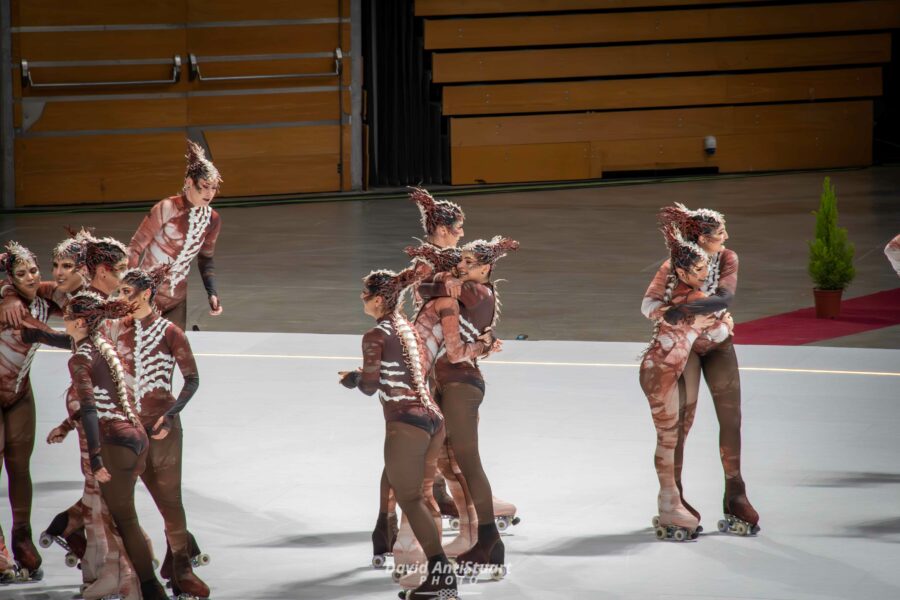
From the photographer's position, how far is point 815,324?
12.4 meters

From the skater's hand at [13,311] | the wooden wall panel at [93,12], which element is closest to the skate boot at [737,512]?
the skater's hand at [13,311]

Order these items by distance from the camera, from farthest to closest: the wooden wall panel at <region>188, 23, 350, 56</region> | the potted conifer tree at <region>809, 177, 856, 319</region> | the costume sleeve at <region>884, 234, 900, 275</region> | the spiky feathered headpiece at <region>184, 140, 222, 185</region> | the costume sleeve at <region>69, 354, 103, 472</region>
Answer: the wooden wall panel at <region>188, 23, 350, 56</region> → the potted conifer tree at <region>809, 177, 856, 319</region> → the spiky feathered headpiece at <region>184, 140, 222, 185</region> → the costume sleeve at <region>884, 234, 900, 275</region> → the costume sleeve at <region>69, 354, 103, 472</region>

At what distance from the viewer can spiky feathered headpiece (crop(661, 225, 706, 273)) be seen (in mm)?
6785

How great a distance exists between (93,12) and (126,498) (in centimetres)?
1484

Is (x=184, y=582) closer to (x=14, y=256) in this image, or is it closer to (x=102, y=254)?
(x=102, y=254)

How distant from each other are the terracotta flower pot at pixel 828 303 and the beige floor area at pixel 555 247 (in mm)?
511

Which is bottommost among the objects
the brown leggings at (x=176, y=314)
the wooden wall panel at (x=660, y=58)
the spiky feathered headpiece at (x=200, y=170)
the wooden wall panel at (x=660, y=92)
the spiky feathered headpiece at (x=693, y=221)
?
the brown leggings at (x=176, y=314)

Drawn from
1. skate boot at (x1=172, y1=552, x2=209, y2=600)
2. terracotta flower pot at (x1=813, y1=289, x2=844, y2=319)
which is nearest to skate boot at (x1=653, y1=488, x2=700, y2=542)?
skate boot at (x1=172, y1=552, x2=209, y2=600)

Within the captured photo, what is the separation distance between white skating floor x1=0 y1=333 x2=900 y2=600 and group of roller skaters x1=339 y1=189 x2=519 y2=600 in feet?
0.69

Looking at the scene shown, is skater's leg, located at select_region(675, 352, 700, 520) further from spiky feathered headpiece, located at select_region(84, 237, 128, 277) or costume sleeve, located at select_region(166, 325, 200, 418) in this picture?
spiky feathered headpiece, located at select_region(84, 237, 128, 277)

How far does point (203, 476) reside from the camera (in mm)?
8039

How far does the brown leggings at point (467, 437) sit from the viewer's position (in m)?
6.30

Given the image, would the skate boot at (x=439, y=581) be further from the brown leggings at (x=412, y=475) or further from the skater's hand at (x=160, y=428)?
the skater's hand at (x=160, y=428)

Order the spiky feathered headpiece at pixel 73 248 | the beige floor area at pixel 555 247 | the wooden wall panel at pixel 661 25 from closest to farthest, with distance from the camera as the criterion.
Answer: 1. the spiky feathered headpiece at pixel 73 248
2. the beige floor area at pixel 555 247
3. the wooden wall panel at pixel 661 25
